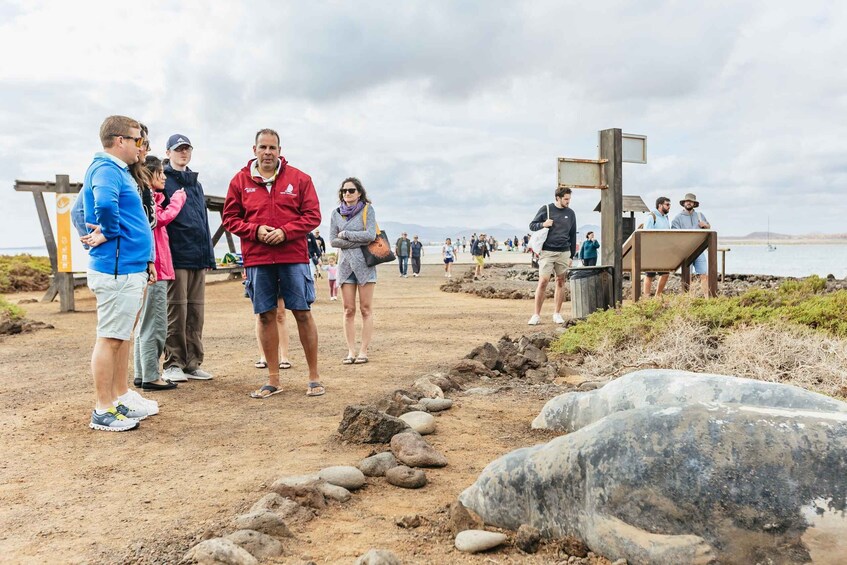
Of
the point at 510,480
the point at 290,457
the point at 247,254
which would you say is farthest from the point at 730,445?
the point at 247,254

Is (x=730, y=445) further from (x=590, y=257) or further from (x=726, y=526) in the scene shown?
(x=590, y=257)

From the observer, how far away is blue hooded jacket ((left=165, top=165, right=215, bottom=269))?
260 inches

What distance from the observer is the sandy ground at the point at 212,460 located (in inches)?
118

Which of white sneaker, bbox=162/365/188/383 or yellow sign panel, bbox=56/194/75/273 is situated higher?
yellow sign panel, bbox=56/194/75/273

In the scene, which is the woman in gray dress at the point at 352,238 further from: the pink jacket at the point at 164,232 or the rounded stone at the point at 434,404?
the rounded stone at the point at 434,404

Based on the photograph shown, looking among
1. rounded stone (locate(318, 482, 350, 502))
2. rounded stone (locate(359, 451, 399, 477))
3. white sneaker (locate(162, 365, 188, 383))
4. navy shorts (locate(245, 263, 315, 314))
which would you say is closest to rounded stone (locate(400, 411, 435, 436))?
rounded stone (locate(359, 451, 399, 477))

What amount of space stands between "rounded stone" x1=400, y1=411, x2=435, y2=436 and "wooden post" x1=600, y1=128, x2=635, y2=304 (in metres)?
5.63

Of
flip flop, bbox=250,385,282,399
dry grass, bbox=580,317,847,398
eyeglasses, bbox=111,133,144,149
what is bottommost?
flip flop, bbox=250,385,282,399

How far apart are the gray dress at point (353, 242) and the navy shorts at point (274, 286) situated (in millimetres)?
1544

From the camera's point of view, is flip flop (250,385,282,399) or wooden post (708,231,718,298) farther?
wooden post (708,231,718,298)

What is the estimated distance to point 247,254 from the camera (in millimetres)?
5789

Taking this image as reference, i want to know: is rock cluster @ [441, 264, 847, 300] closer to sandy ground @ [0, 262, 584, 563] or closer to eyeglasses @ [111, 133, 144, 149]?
sandy ground @ [0, 262, 584, 563]

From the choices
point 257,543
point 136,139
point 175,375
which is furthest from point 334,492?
point 175,375

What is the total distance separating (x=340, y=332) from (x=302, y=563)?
312 inches
